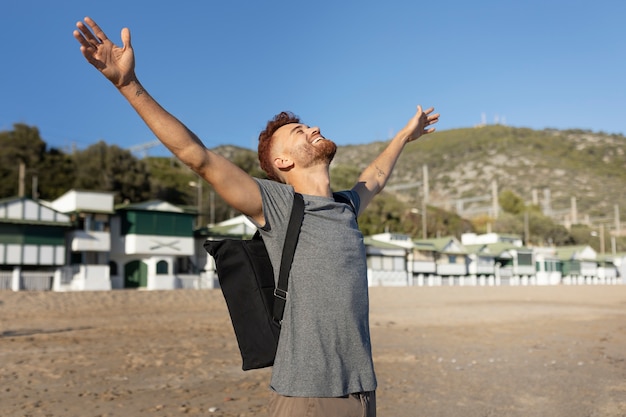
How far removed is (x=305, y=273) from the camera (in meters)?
2.02

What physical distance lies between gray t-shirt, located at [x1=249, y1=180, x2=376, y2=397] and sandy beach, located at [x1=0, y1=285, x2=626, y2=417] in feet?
13.6

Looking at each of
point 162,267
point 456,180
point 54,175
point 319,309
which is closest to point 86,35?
point 319,309

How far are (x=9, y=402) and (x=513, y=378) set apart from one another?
6493 mm

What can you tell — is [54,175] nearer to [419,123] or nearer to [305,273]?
[419,123]

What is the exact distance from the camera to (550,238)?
9550cm

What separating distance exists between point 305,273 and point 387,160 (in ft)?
4.57

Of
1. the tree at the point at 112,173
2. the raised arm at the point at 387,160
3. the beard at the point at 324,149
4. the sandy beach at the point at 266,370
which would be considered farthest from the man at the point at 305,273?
the tree at the point at 112,173

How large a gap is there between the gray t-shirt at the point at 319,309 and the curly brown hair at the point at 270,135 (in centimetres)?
41

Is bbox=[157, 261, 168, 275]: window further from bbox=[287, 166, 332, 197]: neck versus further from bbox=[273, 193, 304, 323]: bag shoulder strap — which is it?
bbox=[273, 193, 304, 323]: bag shoulder strap

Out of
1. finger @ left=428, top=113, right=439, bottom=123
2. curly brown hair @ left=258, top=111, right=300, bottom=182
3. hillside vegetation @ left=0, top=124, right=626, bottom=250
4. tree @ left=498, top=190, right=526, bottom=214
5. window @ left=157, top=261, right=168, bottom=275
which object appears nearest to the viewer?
curly brown hair @ left=258, top=111, right=300, bottom=182

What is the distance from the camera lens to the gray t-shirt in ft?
6.45

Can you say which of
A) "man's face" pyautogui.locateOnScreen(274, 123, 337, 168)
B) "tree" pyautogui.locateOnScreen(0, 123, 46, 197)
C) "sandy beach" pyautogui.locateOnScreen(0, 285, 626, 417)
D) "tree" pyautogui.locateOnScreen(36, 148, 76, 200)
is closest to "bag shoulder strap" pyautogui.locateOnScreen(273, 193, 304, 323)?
"man's face" pyautogui.locateOnScreen(274, 123, 337, 168)

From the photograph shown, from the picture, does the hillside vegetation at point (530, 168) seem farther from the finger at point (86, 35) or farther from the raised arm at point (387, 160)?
the finger at point (86, 35)

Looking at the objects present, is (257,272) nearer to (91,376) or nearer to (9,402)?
(9,402)
